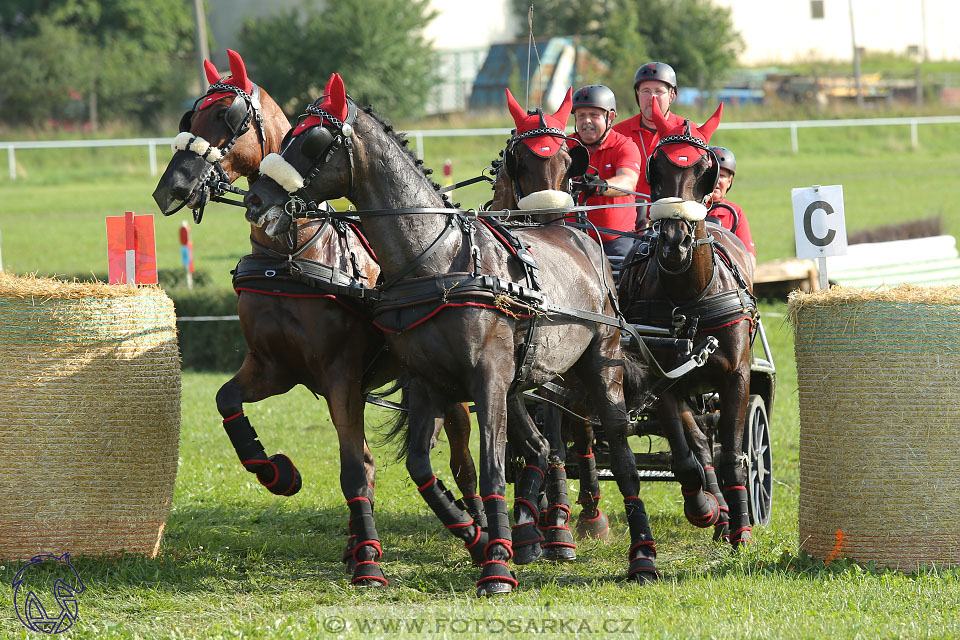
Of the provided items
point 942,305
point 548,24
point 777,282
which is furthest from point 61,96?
point 942,305

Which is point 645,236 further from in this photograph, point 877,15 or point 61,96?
point 877,15

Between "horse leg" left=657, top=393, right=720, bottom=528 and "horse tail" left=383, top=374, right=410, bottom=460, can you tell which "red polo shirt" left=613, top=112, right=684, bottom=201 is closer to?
"horse leg" left=657, top=393, right=720, bottom=528

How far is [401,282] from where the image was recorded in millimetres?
5223

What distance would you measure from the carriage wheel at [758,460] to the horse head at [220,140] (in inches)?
138

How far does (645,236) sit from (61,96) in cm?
3300

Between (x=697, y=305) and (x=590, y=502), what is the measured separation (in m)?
1.45

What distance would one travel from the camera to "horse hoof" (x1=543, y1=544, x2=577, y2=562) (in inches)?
249

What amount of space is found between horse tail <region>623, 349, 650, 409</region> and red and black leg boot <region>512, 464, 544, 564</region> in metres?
0.69

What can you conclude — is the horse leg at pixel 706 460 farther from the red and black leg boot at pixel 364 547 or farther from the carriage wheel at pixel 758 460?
the red and black leg boot at pixel 364 547

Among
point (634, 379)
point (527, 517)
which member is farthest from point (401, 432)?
point (634, 379)

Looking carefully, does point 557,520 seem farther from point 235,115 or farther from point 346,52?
point 346,52

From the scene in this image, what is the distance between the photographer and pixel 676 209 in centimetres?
587

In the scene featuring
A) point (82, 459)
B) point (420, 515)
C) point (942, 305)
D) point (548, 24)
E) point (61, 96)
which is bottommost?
point (420, 515)

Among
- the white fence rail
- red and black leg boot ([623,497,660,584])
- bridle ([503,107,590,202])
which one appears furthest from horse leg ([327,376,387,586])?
the white fence rail
